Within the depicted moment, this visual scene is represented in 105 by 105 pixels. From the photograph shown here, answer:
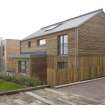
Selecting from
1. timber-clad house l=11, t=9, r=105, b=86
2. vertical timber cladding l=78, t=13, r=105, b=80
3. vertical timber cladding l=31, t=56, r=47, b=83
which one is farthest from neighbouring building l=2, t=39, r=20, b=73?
vertical timber cladding l=78, t=13, r=105, b=80

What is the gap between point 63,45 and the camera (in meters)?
18.7

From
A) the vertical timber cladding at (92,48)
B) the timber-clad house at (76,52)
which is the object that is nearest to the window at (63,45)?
the timber-clad house at (76,52)

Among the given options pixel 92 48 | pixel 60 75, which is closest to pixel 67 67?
pixel 92 48

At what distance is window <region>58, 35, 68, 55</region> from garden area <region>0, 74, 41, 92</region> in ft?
19.3

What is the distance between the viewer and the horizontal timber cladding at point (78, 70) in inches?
492

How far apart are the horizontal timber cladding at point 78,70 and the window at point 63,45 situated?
104 centimetres

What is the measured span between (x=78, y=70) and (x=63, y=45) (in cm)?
472

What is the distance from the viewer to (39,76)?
17.7 meters

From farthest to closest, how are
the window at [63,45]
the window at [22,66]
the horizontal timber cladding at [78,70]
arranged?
the window at [22,66], the window at [63,45], the horizontal timber cladding at [78,70]

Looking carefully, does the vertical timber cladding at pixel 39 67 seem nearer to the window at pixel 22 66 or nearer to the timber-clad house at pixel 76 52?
A: the timber-clad house at pixel 76 52

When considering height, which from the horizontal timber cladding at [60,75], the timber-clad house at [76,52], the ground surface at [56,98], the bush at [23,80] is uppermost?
the timber-clad house at [76,52]

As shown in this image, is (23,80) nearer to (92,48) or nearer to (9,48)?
(92,48)

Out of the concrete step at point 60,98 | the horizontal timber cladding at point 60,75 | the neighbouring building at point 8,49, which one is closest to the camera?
the concrete step at point 60,98

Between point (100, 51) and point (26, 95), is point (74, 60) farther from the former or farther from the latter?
point (26, 95)
